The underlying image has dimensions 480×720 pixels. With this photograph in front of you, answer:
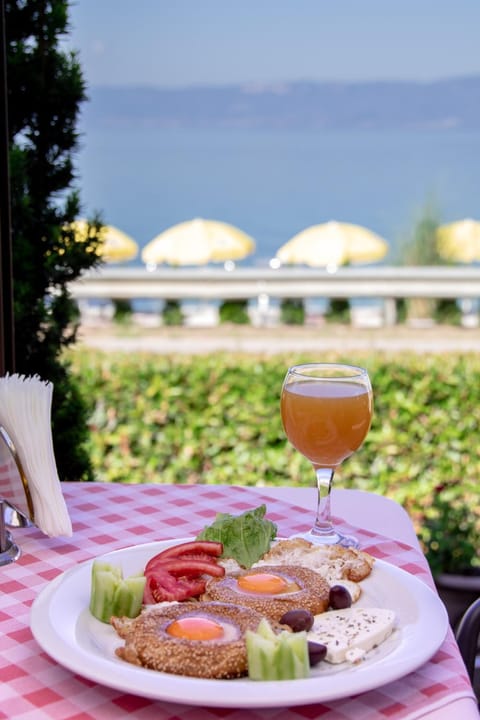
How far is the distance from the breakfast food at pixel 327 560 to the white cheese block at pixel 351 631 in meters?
0.08

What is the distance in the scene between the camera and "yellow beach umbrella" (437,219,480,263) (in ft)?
37.0

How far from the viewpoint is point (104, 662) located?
0.77 meters

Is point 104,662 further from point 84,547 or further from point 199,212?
point 199,212

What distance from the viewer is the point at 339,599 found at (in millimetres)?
890

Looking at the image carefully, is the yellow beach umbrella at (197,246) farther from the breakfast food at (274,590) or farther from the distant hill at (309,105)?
the distant hill at (309,105)

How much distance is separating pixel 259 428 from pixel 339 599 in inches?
117

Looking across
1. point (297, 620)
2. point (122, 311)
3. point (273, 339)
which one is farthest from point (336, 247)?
point (297, 620)

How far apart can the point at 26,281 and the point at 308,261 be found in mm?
9668

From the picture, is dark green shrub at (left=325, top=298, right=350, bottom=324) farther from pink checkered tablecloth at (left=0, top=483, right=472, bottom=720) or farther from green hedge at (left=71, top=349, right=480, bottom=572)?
pink checkered tablecloth at (left=0, top=483, right=472, bottom=720)

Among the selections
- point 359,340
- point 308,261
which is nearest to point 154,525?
point 359,340

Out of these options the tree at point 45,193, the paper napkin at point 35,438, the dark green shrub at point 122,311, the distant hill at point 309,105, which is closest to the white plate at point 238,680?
the paper napkin at point 35,438

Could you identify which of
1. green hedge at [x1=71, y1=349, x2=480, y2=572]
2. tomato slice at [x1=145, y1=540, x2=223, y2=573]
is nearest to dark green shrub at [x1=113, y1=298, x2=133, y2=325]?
green hedge at [x1=71, y1=349, x2=480, y2=572]

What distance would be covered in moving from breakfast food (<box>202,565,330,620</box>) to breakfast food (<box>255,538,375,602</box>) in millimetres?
45

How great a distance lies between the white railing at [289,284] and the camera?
942 centimetres
